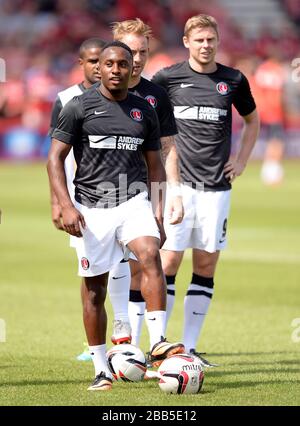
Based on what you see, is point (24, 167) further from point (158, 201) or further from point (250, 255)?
point (158, 201)

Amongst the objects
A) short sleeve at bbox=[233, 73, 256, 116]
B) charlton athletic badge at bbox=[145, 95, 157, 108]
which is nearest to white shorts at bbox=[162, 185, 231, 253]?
short sleeve at bbox=[233, 73, 256, 116]

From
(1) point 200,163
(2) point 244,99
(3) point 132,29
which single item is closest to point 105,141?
(3) point 132,29

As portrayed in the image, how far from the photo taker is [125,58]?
23.7 ft

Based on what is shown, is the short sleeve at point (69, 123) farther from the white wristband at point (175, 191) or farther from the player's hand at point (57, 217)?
the white wristband at point (175, 191)

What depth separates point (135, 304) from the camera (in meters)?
8.99

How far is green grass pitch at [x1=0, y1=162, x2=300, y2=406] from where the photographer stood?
7215mm

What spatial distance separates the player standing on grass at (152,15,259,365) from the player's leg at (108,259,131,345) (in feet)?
1.63

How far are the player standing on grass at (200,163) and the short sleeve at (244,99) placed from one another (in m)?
0.03

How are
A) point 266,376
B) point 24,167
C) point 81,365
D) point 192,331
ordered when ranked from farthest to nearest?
point 24,167, point 192,331, point 81,365, point 266,376

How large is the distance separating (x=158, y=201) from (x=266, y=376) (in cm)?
154

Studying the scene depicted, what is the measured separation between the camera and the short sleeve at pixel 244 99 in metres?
9.32

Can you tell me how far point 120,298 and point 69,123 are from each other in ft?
6.37

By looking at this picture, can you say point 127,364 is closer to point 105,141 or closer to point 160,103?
point 105,141
